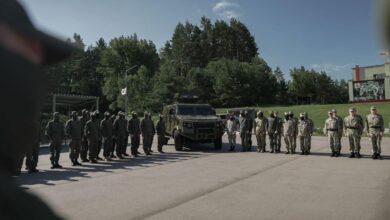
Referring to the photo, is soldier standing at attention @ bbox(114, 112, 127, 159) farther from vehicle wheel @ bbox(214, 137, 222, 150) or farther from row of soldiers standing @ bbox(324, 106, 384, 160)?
row of soldiers standing @ bbox(324, 106, 384, 160)

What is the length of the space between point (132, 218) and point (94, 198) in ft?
5.28

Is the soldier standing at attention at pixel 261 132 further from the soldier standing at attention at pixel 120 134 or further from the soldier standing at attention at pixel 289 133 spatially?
the soldier standing at attention at pixel 120 134

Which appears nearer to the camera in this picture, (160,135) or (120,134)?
(120,134)

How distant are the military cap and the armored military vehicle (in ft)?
49.1

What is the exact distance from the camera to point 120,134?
14000 millimetres

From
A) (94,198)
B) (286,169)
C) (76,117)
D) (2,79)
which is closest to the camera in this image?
(2,79)

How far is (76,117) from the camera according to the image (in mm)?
12516

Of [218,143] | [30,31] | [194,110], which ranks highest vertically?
[194,110]

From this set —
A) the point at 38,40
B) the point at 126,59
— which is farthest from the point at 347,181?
the point at 126,59

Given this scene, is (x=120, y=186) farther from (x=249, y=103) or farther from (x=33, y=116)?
(x=249, y=103)

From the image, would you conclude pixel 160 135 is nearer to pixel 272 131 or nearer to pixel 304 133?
pixel 272 131

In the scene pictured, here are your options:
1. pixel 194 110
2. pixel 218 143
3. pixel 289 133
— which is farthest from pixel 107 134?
pixel 289 133

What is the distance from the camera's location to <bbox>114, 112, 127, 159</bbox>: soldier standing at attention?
13.8m

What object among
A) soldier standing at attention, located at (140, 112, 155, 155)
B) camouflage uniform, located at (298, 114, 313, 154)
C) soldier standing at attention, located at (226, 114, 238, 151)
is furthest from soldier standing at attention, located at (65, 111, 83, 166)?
camouflage uniform, located at (298, 114, 313, 154)
